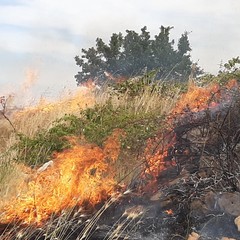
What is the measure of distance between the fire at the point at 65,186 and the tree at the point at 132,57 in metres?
12.4

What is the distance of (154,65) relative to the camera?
19484 mm

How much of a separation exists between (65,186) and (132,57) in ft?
46.3

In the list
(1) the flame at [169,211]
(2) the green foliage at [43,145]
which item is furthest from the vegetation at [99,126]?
(1) the flame at [169,211]

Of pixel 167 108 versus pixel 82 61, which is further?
pixel 82 61

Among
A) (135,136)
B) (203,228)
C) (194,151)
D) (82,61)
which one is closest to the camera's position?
(203,228)

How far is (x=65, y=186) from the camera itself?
4902 mm

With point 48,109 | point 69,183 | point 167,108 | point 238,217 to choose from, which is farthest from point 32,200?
point 48,109

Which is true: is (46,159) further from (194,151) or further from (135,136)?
(194,151)

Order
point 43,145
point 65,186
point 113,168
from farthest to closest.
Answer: point 43,145 → point 113,168 → point 65,186

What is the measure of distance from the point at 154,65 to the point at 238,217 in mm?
15484

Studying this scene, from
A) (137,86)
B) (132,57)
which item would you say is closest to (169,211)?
(137,86)

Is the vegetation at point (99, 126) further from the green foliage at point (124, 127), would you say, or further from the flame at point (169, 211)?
the flame at point (169, 211)

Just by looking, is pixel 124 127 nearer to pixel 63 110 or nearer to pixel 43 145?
pixel 43 145

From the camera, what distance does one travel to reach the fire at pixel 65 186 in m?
4.61
